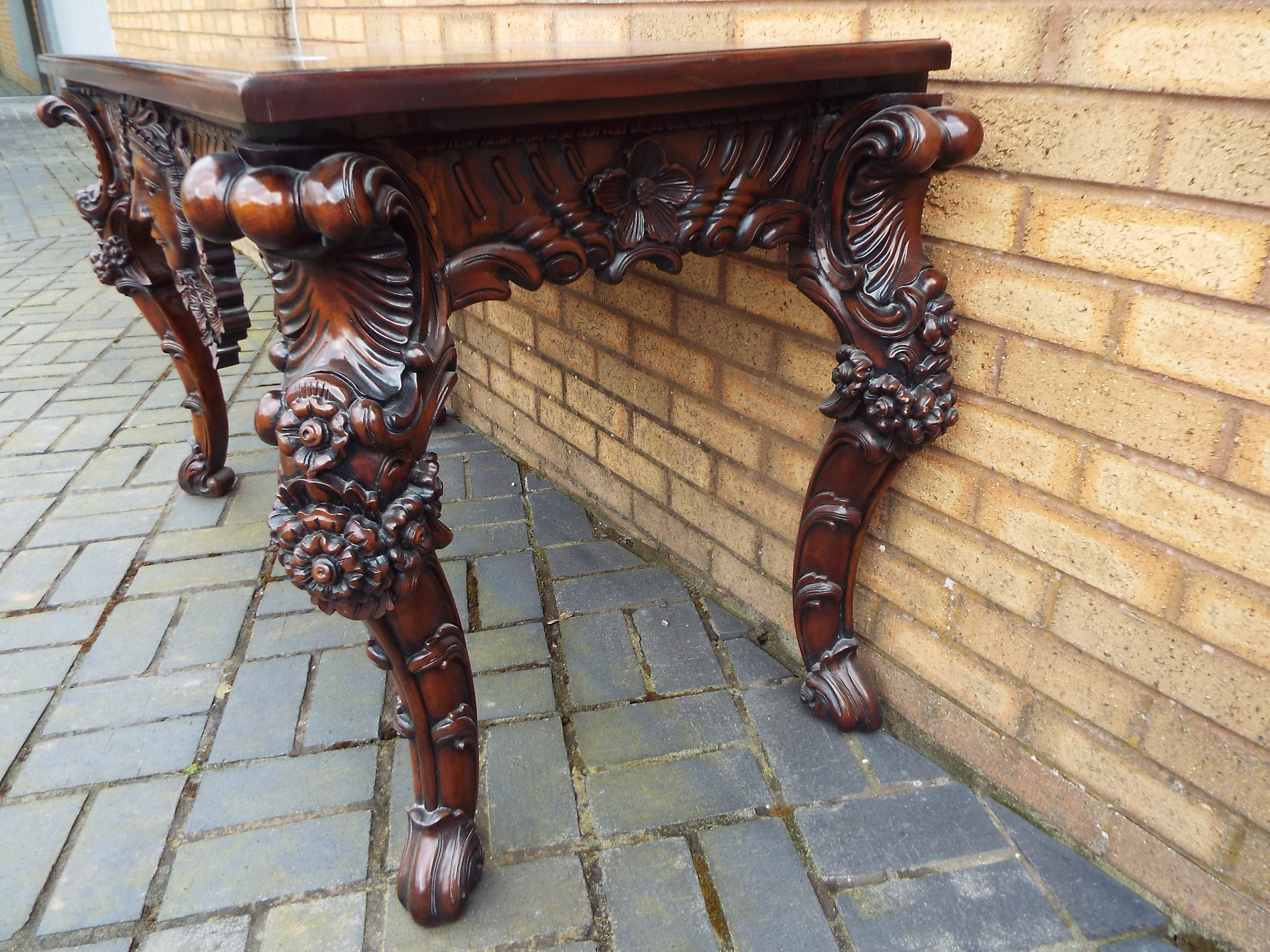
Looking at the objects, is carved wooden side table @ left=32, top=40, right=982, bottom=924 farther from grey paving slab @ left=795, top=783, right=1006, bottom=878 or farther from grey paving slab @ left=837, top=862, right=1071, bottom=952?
grey paving slab @ left=837, top=862, right=1071, bottom=952

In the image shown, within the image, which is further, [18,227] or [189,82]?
[18,227]

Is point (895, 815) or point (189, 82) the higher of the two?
point (189, 82)

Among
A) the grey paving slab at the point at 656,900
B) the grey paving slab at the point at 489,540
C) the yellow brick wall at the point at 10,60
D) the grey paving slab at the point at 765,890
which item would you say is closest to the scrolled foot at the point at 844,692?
the grey paving slab at the point at 765,890

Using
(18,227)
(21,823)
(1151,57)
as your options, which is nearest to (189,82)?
(1151,57)

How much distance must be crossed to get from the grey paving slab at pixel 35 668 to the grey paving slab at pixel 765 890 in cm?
155

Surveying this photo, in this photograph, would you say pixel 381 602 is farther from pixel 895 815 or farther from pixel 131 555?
pixel 131 555

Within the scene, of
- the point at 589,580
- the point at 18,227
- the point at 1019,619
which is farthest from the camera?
the point at 18,227

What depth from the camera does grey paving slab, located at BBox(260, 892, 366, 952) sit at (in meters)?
1.38

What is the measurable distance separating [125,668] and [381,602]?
1.24 meters

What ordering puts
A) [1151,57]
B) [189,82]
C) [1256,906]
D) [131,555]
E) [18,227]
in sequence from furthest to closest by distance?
[18,227], [131,555], [1256,906], [1151,57], [189,82]

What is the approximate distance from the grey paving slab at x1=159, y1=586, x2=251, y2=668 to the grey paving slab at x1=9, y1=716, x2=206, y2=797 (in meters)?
0.22

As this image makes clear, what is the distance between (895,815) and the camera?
158 cm

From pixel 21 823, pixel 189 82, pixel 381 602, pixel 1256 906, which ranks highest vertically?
pixel 189 82

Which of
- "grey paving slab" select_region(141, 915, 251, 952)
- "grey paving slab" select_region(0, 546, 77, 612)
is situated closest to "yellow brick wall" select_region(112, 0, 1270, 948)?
"grey paving slab" select_region(141, 915, 251, 952)
